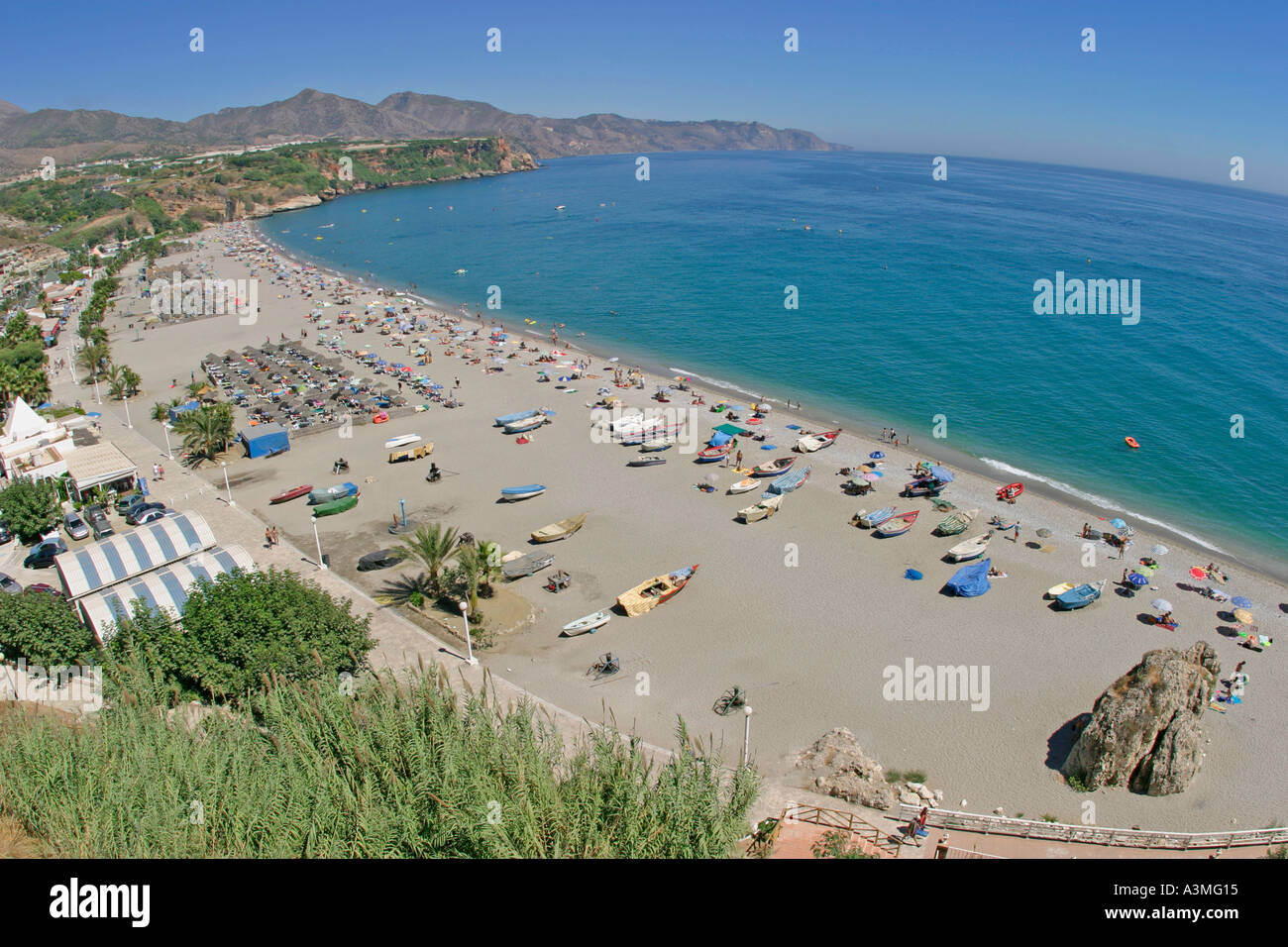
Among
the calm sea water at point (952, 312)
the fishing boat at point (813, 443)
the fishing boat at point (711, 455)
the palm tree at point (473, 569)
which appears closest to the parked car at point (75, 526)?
the palm tree at point (473, 569)

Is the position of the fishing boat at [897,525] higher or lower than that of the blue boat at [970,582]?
higher

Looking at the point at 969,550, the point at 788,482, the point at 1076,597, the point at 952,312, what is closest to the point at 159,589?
the point at 788,482

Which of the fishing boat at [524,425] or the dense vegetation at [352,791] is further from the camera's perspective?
the fishing boat at [524,425]

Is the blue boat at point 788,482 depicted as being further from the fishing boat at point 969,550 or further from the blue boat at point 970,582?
the blue boat at point 970,582

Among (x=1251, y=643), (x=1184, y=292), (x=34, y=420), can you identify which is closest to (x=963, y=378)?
(x=1251, y=643)

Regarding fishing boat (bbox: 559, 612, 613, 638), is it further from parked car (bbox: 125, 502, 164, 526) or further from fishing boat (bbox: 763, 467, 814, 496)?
parked car (bbox: 125, 502, 164, 526)
